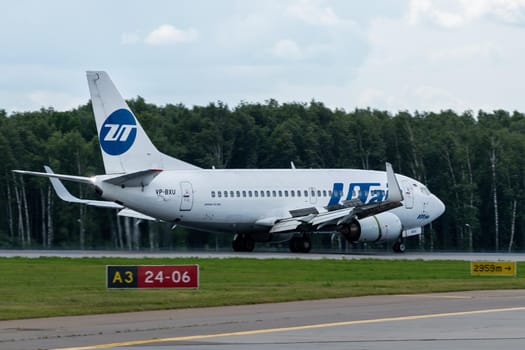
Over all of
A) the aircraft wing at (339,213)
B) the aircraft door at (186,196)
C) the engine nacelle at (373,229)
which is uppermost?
the aircraft door at (186,196)

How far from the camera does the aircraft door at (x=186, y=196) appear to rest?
58.7m

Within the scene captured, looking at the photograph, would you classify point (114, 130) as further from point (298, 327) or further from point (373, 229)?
point (298, 327)

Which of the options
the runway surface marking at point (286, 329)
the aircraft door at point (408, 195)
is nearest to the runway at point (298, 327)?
the runway surface marking at point (286, 329)

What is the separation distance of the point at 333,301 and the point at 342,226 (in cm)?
2962

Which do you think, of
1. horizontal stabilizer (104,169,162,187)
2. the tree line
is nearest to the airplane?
horizontal stabilizer (104,169,162,187)

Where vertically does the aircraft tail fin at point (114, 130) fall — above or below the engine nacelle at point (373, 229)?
above

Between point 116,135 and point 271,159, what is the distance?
2001 inches

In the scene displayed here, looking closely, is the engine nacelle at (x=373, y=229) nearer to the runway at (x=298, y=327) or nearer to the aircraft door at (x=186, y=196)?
the aircraft door at (x=186, y=196)

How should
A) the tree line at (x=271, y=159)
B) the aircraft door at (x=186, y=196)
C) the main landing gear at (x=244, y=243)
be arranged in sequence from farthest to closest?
the tree line at (x=271, y=159) → the main landing gear at (x=244, y=243) → the aircraft door at (x=186, y=196)

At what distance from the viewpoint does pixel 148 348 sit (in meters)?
21.7

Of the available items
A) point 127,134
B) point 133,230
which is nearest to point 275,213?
point 127,134

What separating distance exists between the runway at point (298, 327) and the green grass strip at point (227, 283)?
5.25 feet

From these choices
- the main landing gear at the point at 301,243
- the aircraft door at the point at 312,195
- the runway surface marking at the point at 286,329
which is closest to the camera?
the runway surface marking at the point at 286,329

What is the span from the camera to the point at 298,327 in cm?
2519
